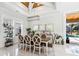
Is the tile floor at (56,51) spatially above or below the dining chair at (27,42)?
below

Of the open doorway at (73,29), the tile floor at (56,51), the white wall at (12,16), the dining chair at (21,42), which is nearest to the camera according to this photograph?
the open doorway at (73,29)

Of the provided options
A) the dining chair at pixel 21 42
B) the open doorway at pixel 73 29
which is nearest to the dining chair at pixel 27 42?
the dining chair at pixel 21 42

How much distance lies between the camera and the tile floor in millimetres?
3249

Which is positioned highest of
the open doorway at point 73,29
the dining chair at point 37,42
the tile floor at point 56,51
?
the open doorway at point 73,29

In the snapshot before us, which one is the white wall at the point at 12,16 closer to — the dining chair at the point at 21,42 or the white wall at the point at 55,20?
the dining chair at the point at 21,42

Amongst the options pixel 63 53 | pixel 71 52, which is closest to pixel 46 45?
pixel 63 53

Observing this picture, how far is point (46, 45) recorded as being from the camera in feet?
Result: 12.0

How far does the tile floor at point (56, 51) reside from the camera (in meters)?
3.25

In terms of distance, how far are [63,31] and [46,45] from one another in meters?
0.86

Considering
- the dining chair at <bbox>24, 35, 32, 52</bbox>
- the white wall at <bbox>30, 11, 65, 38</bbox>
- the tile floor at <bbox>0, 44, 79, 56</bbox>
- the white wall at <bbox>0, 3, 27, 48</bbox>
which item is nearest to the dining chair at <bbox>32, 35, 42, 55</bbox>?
the dining chair at <bbox>24, 35, 32, 52</bbox>

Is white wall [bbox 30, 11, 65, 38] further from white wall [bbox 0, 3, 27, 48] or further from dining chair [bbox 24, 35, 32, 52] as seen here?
dining chair [bbox 24, 35, 32, 52]

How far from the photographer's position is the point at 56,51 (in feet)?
11.7

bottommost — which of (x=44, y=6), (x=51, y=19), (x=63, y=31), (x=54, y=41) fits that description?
(x=54, y=41)

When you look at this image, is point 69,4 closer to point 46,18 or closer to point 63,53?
point 46,18
